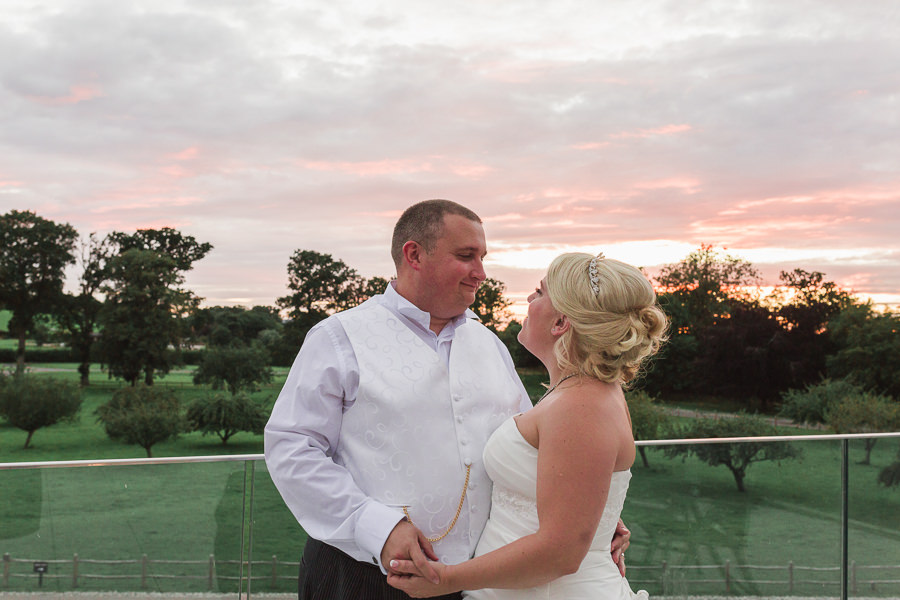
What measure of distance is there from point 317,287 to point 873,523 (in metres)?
36.4

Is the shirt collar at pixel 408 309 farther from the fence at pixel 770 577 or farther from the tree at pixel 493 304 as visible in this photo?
the tree at pixel 493 304

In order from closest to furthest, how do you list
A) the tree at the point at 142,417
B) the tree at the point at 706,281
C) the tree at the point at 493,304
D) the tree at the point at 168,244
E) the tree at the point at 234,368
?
the tree at the point at 142,417, the tree at the point at 234,368, the tree at the point at 493,304, the tree at the point at 168,244, the tree at the point at 706,281

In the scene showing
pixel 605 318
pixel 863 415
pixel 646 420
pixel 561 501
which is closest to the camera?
pixel 561 501

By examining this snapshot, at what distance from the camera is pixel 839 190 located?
38.9 meters

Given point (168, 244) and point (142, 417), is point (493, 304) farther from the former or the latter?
point (168, 244)

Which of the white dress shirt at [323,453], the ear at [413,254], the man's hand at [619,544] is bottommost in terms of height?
the man's hand at [619,544]

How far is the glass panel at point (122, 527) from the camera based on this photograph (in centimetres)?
297

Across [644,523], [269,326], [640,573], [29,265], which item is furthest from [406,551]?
[29,265]

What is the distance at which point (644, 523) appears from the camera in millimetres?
4059

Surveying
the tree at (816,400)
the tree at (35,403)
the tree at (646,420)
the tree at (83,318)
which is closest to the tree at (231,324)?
the tree at (83,318)

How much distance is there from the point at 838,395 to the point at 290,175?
33293mm

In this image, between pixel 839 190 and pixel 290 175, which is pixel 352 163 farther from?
pixel 839 190

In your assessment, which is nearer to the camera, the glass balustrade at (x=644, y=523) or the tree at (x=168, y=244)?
the glass balustrade at (x=644, y=523)

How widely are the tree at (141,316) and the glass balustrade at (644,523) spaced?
118 feet
